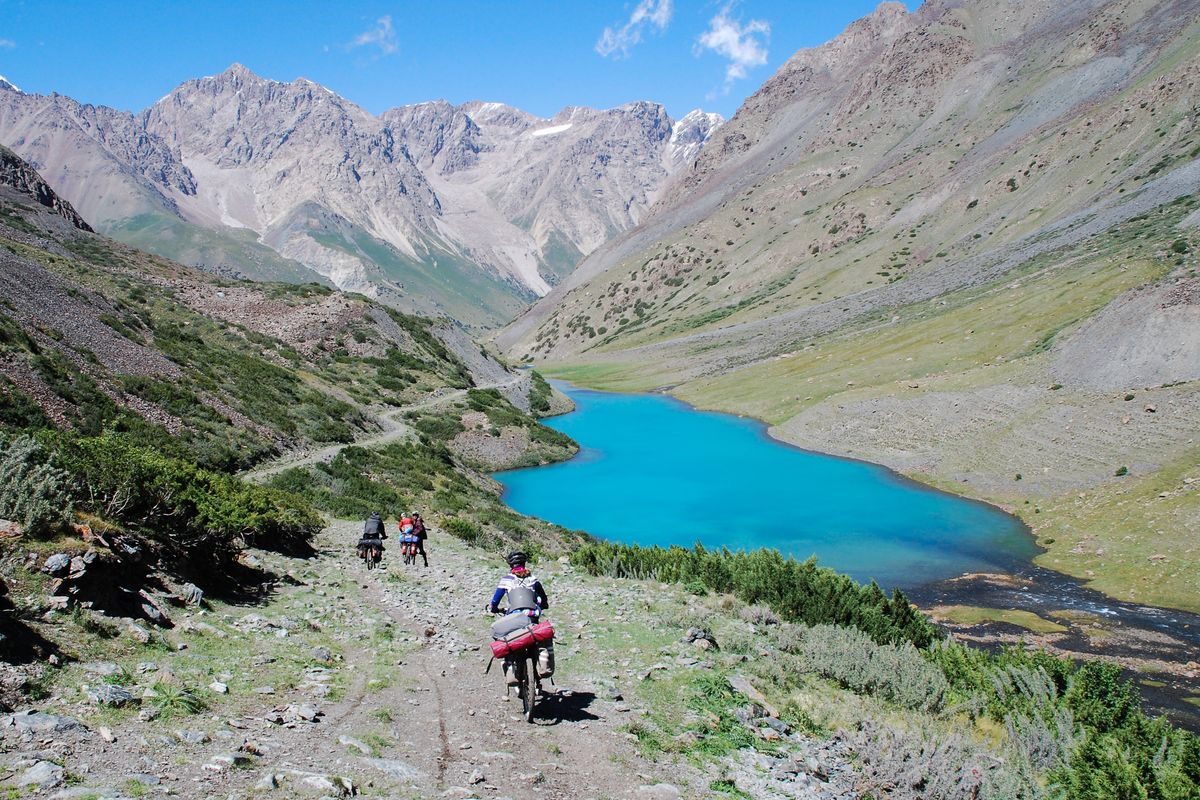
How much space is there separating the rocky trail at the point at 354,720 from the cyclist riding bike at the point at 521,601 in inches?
23.7

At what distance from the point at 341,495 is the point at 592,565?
48.7 ft

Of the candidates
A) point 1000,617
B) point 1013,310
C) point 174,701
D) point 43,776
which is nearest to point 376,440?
point 1000,617

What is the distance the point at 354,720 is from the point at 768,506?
45.1 m

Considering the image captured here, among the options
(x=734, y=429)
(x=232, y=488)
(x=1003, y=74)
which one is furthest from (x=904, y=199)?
(x=232, y=488)

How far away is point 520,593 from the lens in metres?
10.8

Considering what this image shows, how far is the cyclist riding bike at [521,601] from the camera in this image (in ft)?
34.1

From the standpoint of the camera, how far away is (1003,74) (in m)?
188

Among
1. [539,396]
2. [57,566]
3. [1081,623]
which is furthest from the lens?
[539,396]

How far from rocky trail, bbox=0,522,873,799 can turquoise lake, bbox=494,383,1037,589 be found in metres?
27.3

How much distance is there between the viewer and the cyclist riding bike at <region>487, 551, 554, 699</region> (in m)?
10.4

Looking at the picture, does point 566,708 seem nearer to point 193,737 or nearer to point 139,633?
point 193,737

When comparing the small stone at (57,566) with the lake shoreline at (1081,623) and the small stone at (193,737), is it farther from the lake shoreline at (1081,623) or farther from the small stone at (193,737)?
the lake shoreline at (1081,623)

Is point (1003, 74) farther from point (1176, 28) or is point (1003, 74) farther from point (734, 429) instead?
point (734, 429)

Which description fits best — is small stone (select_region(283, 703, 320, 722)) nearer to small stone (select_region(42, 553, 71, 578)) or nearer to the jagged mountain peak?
small stone (select_region(42, 553, 71, 578))
